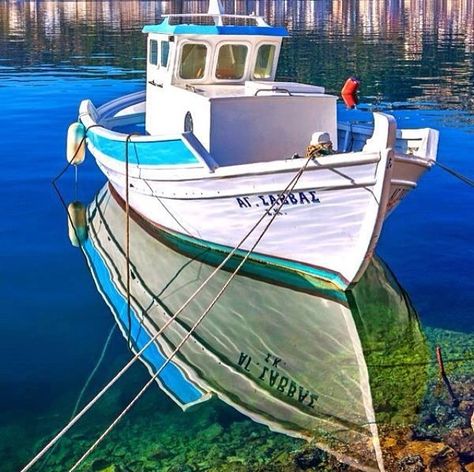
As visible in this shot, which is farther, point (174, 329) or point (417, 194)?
point (417, 194)

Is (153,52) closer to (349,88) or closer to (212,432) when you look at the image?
(349,88)

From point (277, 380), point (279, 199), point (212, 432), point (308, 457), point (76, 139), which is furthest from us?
point (76, 139)

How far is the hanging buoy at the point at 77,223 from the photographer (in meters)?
13.7

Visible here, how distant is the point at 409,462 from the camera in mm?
7062

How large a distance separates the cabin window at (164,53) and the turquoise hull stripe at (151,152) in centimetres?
174

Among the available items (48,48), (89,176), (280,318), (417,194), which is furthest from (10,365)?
(48,48)

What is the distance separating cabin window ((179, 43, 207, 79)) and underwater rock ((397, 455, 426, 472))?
322 inches

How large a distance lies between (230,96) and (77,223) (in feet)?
15.0

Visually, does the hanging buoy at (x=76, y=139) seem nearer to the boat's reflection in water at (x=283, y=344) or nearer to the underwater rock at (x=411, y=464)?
the boat's reflection in water at (x=283, y=344)

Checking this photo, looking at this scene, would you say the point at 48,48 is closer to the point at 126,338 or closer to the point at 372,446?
the point at 126,338

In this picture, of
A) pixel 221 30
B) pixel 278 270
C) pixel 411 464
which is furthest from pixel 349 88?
pixel 411 464

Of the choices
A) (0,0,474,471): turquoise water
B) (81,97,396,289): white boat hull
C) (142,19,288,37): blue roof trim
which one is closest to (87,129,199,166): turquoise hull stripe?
(81,97,396,289): white boat hull

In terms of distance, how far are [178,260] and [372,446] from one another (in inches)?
227

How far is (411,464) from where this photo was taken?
23.1ft
